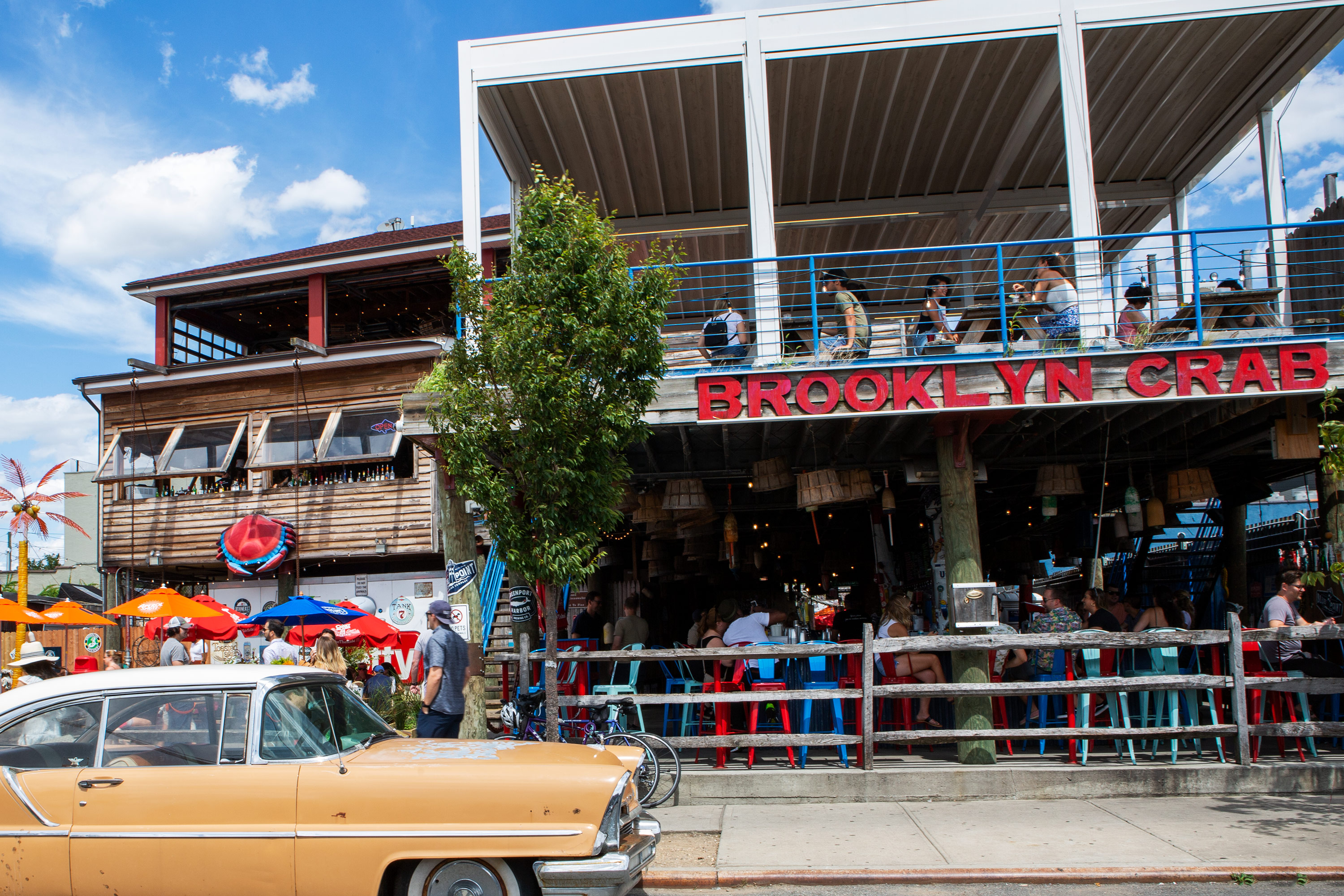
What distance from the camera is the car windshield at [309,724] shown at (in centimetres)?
495

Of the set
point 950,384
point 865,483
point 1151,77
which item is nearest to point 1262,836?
point 950,384

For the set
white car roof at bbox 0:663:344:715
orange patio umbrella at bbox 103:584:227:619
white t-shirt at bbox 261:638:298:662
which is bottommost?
white t-shirt at bbox 261:638:298:662

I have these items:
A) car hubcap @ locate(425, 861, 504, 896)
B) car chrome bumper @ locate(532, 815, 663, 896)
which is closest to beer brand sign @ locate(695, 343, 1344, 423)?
car chrome bumper @ locate(532, 815, 663, 896)

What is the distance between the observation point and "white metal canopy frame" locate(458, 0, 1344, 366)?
976cm

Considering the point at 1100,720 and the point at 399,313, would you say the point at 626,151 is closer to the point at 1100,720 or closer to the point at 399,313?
the point at 1100,720

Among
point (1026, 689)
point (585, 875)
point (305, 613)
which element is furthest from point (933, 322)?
point (305, 613)

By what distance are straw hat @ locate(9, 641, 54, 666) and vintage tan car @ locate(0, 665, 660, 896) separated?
4785 mm

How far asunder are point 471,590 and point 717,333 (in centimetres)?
348

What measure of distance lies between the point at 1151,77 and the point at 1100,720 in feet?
23.9

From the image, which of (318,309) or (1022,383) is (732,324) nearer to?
(1022,383)

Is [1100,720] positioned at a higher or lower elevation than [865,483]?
lower

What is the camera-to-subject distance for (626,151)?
12297mm

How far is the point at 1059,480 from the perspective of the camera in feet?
37.0

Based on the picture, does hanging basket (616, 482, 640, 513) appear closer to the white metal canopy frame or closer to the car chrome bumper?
the white metal canopy frame
